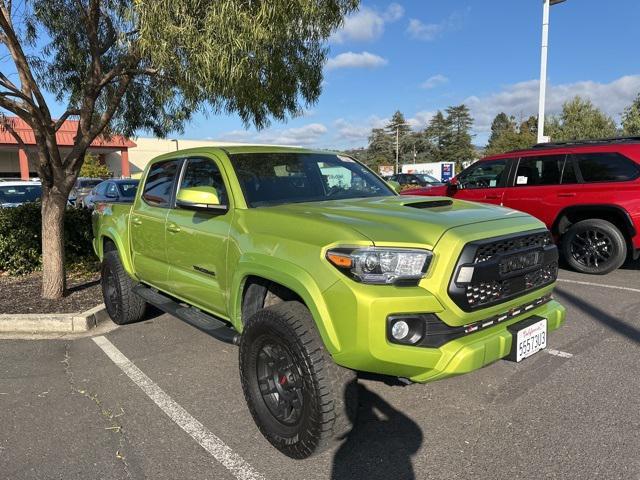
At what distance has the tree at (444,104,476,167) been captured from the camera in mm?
98125

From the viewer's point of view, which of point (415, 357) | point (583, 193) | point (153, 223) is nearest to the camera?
point (415, 357)

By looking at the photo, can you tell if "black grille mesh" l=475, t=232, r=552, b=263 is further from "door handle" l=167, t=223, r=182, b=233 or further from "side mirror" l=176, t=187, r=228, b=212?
"door handle" l=167, t=223, r=182, b=233

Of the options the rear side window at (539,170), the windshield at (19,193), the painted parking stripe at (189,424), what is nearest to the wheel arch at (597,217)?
the rear side window at (539,170)

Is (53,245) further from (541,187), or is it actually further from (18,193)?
(18,193)

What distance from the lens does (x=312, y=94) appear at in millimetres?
6594

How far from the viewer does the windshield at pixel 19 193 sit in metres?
12.6

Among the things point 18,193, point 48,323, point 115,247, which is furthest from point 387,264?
point 18,193

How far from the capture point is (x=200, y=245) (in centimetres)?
374

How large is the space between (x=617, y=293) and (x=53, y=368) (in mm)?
6372

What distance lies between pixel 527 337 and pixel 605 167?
17.5 ft

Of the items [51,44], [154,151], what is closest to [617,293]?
[51,44]

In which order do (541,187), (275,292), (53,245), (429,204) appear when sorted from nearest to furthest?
(275,292) < (429,204) < (53,245) < (541,187)

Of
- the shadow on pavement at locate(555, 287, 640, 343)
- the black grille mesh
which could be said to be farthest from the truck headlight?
the shadow on pavement at locate(555, 287, 640, 343)

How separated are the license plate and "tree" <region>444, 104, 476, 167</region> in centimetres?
9771
